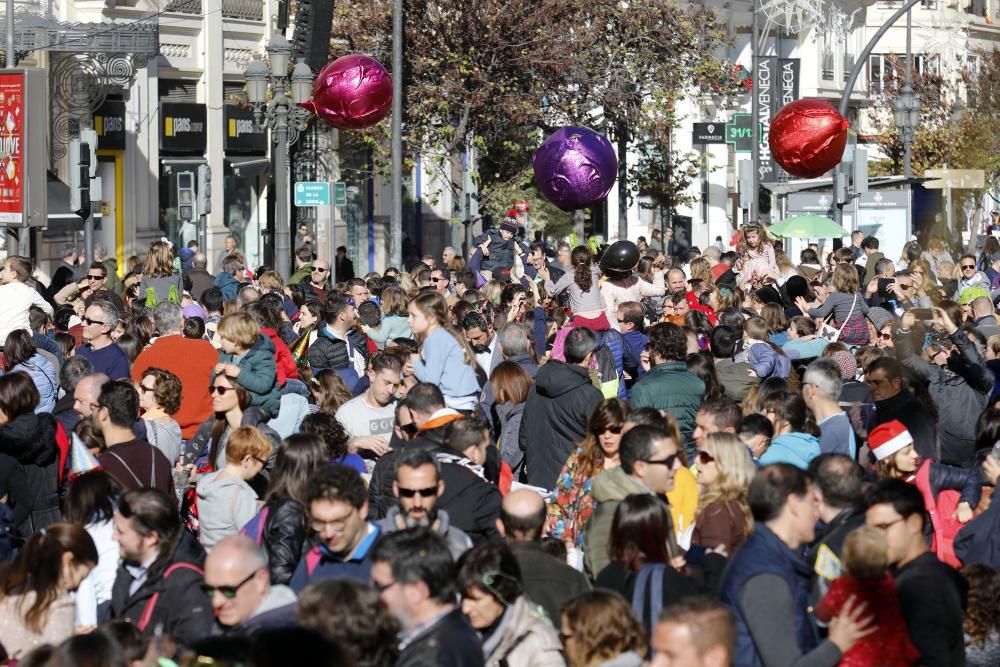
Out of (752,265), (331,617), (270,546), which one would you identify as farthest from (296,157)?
(331,617)

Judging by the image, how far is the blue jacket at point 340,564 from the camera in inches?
280

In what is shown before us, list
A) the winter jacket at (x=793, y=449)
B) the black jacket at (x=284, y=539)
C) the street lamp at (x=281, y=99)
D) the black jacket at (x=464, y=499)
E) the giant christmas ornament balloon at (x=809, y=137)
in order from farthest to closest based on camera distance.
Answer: the street lamp at (x=281, y=99)
the giant christmas ornament balloon at (x=809, y=137)
the winter jacket at (x=793, y=449)
the black jacket at (x=464, y=499)
the black jacket at (x=284, y=539)

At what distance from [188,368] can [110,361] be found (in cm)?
110

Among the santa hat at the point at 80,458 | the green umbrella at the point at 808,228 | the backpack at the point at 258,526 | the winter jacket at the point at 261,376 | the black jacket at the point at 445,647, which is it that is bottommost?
the black jacket at the point at 445,647

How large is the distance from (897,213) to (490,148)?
829cm

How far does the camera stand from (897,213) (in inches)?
1198

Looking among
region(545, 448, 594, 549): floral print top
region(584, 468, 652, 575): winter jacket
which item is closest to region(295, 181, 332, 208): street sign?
region(545, 448, 594, 549): floral print top

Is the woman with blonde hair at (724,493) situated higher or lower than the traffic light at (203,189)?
lower

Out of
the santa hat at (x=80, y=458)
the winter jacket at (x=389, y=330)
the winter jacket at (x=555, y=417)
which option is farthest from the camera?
the winter jacket at (x=389, y=330)

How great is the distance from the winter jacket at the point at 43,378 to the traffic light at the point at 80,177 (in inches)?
463

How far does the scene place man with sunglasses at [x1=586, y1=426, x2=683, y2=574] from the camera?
798 centimetres

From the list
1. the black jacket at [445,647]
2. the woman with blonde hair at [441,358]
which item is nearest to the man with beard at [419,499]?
the black jacket at [445,647]

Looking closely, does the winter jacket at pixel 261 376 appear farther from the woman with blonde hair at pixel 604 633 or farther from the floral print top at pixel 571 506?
the woman with blonde hair at pixel 604 633

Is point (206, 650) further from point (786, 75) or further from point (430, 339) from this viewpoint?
point (786, 75)
